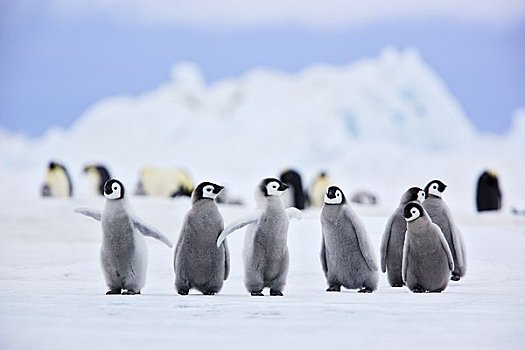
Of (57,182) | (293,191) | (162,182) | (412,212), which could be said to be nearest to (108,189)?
(412,212)

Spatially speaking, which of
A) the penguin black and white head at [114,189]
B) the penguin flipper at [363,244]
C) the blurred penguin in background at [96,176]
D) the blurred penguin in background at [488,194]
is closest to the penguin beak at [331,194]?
the penguin flipper at [363,244]

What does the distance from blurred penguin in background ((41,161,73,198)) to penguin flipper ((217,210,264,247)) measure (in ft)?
24.0

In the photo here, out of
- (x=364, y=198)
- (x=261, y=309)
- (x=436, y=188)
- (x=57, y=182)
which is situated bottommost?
(x=261, y=309)

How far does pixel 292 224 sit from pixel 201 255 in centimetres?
182

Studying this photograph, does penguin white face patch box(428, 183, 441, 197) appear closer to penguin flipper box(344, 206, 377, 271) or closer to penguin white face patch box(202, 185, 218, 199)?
penguin flipper box(344, 206, 377, 271)

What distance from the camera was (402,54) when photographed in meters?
18.3

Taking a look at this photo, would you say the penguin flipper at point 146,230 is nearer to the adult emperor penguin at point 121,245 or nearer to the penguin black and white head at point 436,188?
the adult emperor penguin at point 121,245

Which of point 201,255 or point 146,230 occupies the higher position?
point 146,230

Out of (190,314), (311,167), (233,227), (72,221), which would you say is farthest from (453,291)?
(311,167)

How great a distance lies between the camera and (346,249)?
405 centimetres

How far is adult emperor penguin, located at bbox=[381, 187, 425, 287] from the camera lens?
4.29 m

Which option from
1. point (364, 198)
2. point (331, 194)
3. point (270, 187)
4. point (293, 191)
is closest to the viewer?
point (270, 187)

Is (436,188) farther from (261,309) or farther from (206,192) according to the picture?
(261,309)

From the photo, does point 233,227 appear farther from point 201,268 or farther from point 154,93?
point 154,93
